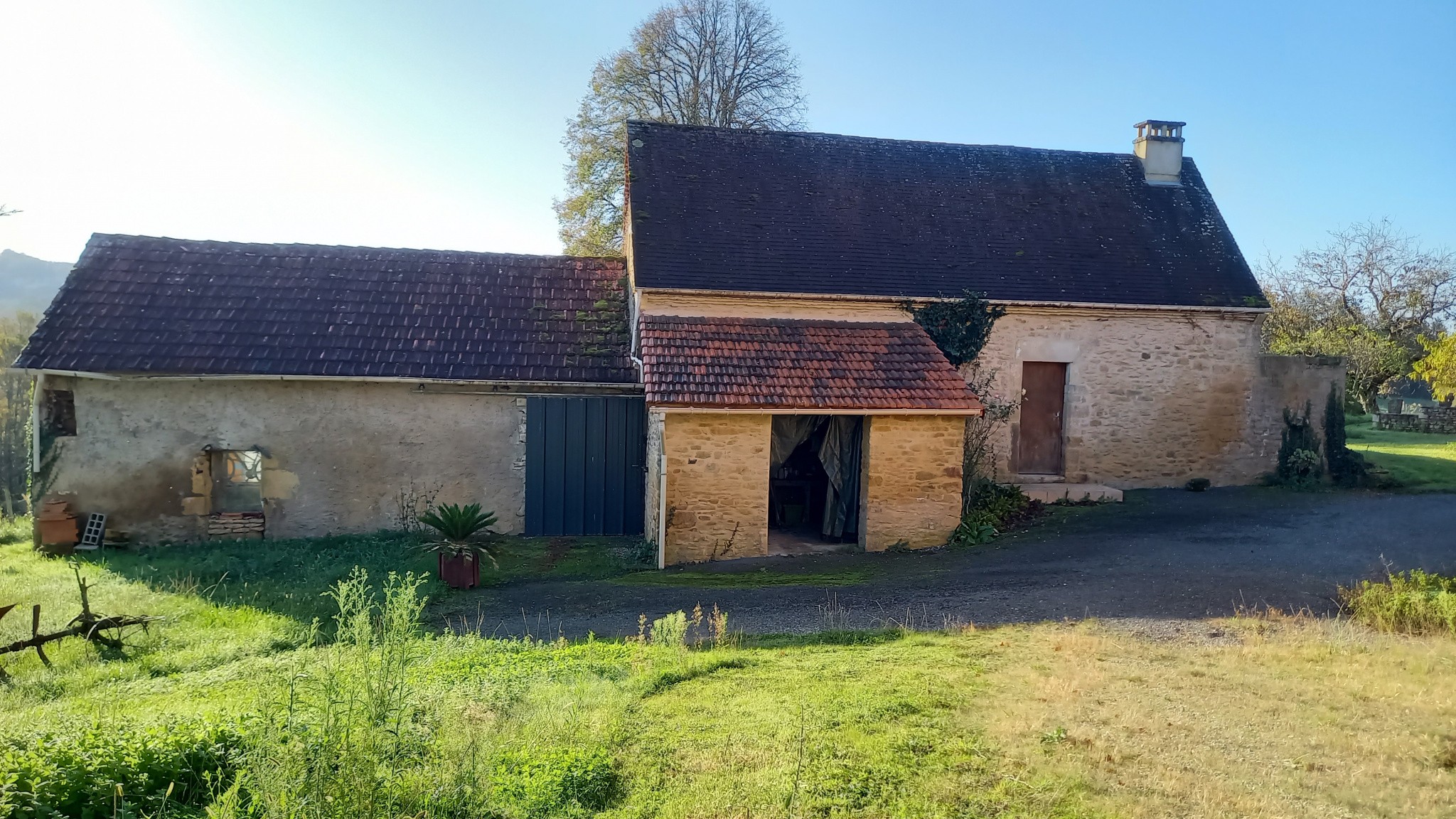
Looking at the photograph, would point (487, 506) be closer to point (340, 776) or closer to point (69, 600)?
point (69, 600)

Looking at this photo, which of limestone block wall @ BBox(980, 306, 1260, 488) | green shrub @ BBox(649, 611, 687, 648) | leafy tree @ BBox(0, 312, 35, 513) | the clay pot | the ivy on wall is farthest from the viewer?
leafy tree @ BBox(0, 312, 35, 513)

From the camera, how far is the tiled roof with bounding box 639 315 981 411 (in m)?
11.5

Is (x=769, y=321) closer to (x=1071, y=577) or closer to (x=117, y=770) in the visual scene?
(x=1071, y=577)

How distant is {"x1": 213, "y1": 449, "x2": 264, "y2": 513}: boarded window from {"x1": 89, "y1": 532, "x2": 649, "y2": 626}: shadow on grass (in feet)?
3.82

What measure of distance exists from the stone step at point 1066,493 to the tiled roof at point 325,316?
7.06 meters

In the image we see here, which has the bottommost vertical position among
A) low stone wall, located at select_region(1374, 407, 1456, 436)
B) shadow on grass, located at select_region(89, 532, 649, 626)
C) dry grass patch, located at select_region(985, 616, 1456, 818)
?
shadow on grass, located at select_region(89, 532, 649, 626)

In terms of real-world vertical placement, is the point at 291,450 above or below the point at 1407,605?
above

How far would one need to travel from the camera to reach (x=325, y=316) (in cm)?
1379

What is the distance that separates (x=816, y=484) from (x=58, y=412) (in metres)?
11.8

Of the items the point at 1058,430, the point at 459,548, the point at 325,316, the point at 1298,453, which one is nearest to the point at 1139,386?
the point at 1058,430

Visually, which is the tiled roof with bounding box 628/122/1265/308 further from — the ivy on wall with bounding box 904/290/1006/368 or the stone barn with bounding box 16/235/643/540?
the stone barn with bounding box 16/235/643/540

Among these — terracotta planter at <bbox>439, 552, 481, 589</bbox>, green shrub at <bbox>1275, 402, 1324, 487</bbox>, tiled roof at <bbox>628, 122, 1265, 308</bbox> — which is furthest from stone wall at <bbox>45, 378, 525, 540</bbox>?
green shrub at <bbox>1275, 402, 1324, 487</bbox>

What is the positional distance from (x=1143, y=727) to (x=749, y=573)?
583 cm

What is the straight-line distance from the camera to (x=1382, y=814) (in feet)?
14.9
